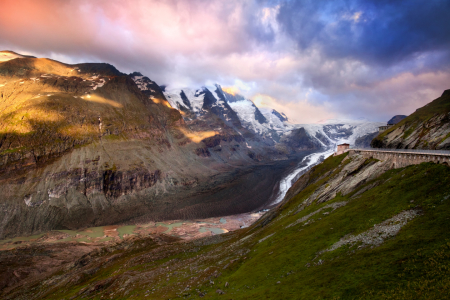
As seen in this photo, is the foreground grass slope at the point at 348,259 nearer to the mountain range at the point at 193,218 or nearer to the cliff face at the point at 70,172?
the mountain range at the point at 193,218

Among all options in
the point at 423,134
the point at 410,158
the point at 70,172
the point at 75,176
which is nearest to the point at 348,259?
the point at 410,158

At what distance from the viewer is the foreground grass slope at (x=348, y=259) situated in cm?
1628

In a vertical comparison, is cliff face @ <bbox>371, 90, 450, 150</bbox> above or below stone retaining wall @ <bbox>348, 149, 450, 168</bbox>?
above

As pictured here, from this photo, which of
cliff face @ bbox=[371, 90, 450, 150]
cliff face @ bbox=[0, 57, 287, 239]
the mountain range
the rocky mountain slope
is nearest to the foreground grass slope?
the mountain range

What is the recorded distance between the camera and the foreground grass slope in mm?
16281

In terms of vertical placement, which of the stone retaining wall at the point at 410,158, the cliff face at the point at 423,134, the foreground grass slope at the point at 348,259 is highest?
the cliff face at the point at 423,134

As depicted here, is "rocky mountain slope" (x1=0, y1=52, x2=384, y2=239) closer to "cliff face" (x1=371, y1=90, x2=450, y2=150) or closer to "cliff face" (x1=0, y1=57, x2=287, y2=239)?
"cliff face" (x1=0, y1=57, x2=287, y2=239)

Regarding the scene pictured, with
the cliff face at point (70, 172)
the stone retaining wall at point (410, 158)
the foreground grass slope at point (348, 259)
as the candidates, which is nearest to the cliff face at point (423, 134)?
the stone retaining wall at point (410, 158)

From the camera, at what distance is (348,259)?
21.1 meters

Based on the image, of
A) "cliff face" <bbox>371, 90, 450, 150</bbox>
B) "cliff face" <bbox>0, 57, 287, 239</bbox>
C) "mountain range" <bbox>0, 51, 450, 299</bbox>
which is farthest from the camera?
"cliff face" <bbox>0, 57, 287, 239</bbox>

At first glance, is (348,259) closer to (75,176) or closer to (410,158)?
(410,158)

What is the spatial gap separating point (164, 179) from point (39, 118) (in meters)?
105

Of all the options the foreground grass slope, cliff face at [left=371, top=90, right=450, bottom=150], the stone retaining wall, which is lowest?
the foreground grass slope

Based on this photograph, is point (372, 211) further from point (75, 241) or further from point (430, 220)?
point (75, 241)
